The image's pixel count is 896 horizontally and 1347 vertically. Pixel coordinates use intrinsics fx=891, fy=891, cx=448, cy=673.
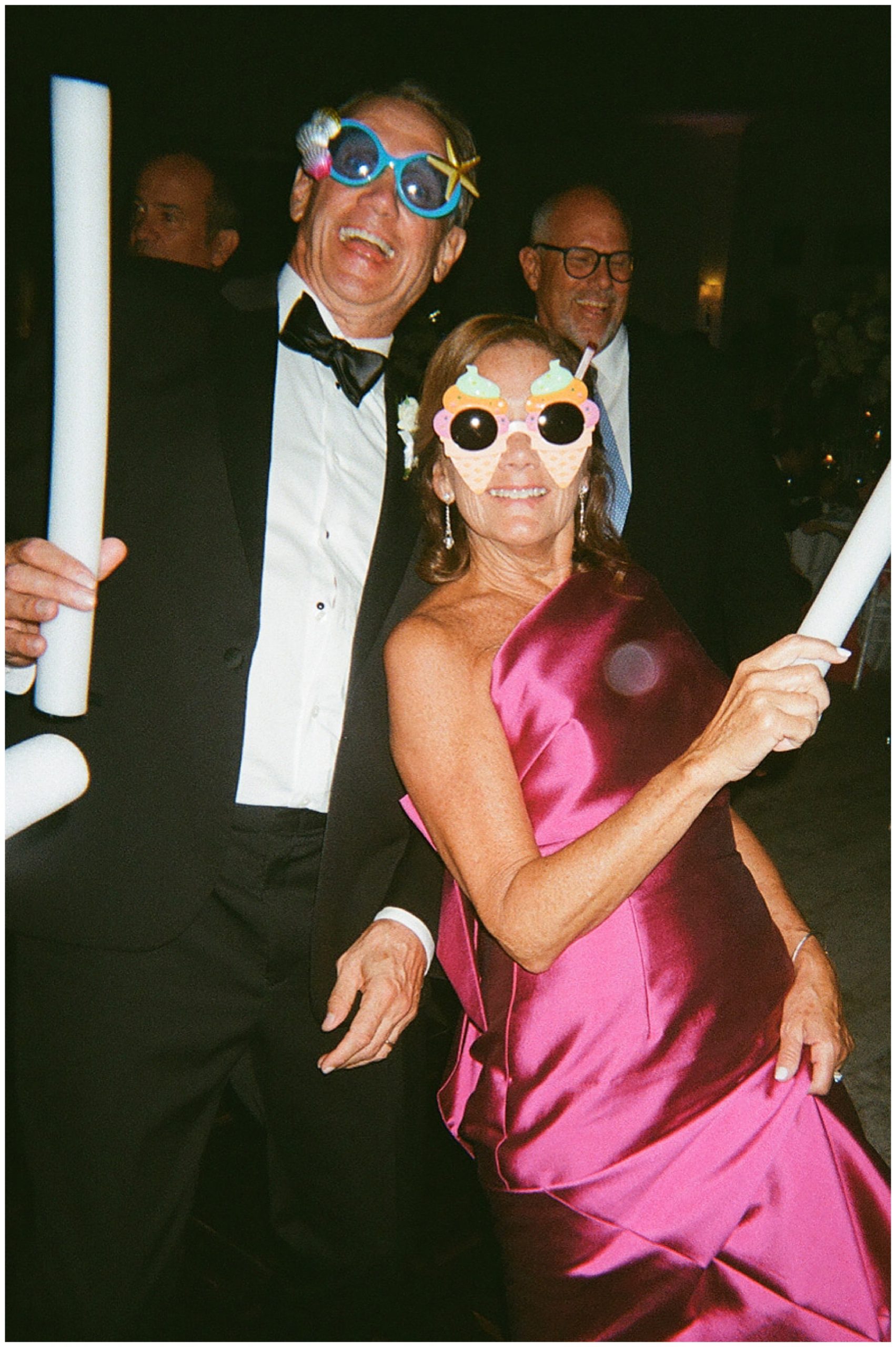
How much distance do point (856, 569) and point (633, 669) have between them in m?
0.83

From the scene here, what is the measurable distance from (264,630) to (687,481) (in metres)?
1.62

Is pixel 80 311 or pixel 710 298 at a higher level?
pixel 710 298

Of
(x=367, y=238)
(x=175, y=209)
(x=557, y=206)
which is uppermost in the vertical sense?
(x=175, y=209)

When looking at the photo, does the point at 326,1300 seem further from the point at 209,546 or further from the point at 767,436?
the point at 767,436

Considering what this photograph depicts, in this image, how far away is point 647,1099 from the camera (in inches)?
53.6

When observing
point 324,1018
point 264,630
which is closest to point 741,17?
point 264,630

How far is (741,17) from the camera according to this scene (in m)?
6.39

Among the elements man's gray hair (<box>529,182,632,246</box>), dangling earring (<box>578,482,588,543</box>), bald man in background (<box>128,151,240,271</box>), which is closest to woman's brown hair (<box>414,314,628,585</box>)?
dangling earring (<box>578,482,588,543</box>)

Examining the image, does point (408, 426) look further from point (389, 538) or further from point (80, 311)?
point (80, 311)

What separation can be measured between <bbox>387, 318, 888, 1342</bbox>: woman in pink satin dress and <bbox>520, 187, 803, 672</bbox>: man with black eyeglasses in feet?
3.77

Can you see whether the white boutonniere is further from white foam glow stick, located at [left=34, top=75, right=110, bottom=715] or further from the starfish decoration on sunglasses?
white foam glow stick, located at [left=34, top=75, right=110, bottom=715]

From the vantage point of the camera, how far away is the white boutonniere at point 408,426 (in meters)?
1.75

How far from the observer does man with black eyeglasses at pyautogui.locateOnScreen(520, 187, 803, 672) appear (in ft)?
8.84

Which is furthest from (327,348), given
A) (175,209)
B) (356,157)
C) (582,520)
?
(175,209)
